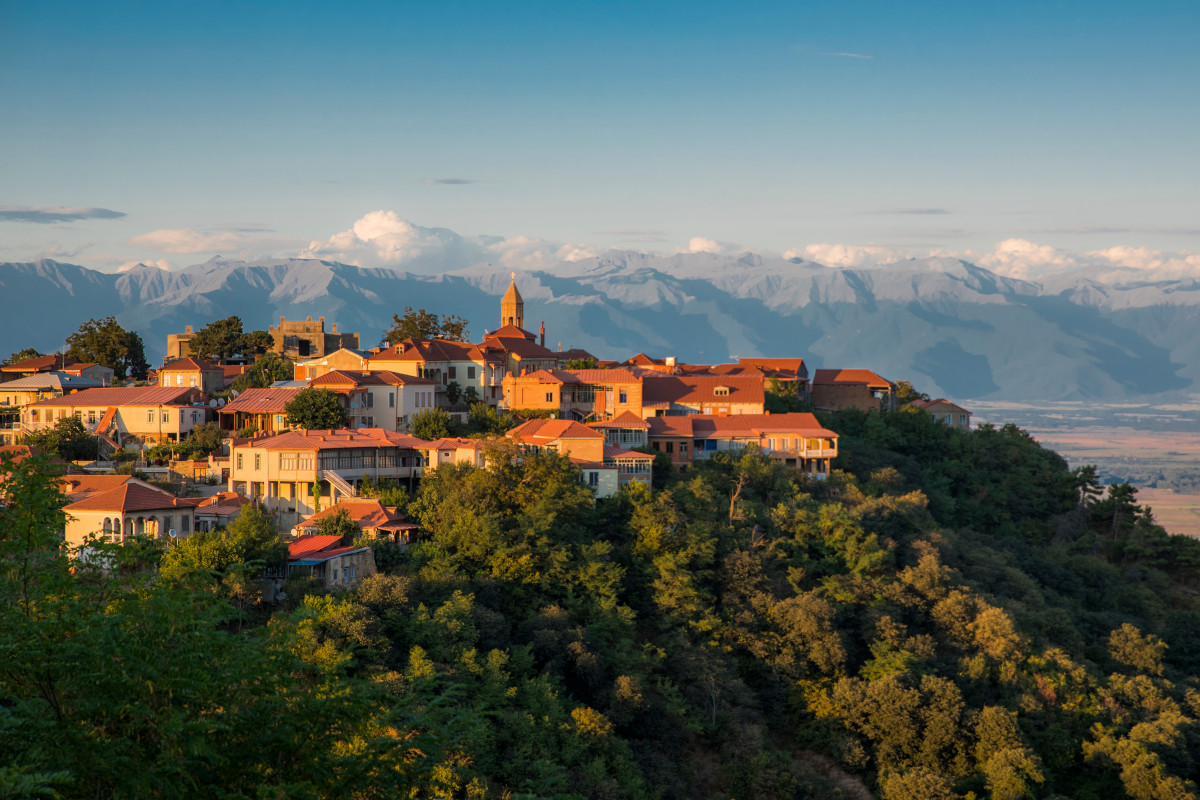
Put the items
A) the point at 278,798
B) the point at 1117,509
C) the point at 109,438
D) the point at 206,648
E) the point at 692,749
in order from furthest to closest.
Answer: the point at 1117,509 → the point at 109,438 → the point at 692,749 → the point at 206,648 → the point at 278,798

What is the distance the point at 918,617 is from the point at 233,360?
5150 cm

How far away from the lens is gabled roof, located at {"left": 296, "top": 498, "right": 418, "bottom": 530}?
41406 millimetres

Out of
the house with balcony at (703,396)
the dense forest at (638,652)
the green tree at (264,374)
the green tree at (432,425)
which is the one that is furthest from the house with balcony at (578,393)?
the green tree at (264,374)

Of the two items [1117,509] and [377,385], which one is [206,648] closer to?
[377,385]

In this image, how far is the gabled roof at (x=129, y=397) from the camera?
183 feet

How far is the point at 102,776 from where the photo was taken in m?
12.3

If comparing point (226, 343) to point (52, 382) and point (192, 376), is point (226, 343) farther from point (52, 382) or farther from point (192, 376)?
point (52, 382)

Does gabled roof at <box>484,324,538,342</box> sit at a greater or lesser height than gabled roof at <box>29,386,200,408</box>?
greater

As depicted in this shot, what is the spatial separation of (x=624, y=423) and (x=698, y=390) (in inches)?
481

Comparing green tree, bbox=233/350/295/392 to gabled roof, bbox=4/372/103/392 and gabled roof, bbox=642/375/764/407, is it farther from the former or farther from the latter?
gabled roof, bbox=642/375/764/407

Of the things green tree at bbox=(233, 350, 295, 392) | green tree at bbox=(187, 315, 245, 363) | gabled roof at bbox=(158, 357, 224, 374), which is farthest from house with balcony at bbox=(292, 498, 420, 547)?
green tree at bbox=(187, 315, 245, 363)

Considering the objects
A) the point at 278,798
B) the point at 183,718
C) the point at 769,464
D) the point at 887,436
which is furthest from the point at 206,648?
the point at 887,436

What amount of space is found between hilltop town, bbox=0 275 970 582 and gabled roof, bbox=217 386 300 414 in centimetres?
13

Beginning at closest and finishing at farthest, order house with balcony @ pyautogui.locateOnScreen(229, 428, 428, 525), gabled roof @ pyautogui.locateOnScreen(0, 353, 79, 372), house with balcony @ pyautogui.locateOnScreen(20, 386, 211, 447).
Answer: house with balcony @ pyautogui.locateOnScreen(229, 428, 428, 525), house with balcony @ pyautogui.locateOnScreen(20, 386, 211, 447), gabled roof @ pyautogui.locateOnScreen(0, 353, 79, 372)
